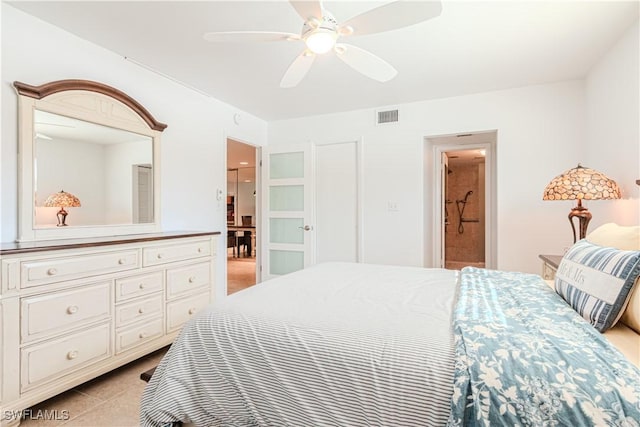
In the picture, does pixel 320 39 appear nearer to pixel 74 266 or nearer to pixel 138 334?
pixel 74 266

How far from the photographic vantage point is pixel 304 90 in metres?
3.43

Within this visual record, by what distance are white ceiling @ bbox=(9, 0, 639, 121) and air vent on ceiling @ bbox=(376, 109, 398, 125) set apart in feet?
1.31

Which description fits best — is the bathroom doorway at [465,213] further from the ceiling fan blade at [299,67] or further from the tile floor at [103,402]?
the tile floor at [103,402]

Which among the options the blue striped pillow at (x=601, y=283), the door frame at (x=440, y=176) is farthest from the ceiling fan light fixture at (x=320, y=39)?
the door frame at (x=440, y=176)

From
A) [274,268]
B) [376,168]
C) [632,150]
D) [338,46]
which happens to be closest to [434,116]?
[376,168]

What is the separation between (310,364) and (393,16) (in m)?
1.58

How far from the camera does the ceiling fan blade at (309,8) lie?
1472mm

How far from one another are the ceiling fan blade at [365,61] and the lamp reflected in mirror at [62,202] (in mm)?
A: 2109

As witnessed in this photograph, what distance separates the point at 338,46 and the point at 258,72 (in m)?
1.36

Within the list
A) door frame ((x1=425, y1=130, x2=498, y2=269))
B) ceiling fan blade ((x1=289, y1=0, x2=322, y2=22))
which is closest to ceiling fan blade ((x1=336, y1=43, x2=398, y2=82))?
ceiling fan blade ((x1=289, y1=0, x2=322, y2=22))

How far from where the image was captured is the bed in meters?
0.83

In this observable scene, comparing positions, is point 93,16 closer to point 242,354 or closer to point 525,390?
point 242,354

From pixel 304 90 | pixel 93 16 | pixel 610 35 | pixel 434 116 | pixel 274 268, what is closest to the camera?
pixel 93 16

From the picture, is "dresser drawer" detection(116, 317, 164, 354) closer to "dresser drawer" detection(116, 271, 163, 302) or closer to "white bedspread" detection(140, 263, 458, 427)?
"dresser drawer" detection(116, 271, 163, 302)
